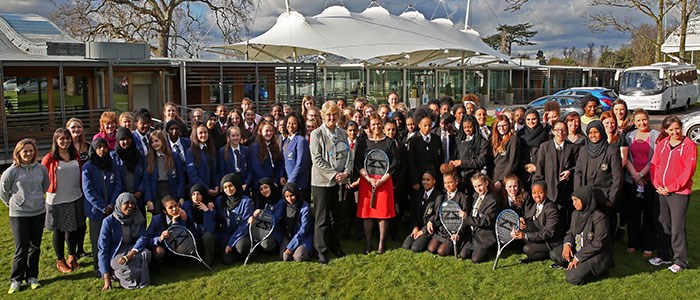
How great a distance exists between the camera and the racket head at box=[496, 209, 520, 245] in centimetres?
637

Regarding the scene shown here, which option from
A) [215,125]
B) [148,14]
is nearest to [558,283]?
[215,125]

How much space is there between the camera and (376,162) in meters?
6.71

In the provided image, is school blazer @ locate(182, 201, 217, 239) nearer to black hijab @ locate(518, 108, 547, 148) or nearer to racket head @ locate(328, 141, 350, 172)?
racket head @ locate(328, 141, 350, 172)

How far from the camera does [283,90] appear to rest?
23.2m

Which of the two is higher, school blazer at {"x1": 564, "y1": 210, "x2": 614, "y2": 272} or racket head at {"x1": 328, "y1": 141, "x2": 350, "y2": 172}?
racket head at {"x1": 328, "y1": 141, "x2": 350, "y2": 172}

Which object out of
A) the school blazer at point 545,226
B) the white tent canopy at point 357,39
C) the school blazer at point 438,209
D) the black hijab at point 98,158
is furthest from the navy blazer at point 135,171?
the white tent canopy at point 357,39

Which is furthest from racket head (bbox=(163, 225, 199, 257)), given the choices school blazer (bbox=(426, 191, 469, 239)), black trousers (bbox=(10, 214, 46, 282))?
school blazer (bbox=(426, 191, 469, 239))

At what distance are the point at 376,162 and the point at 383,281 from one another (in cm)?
139

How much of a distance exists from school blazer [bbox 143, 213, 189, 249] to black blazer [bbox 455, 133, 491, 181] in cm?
343

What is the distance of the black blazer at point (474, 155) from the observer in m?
7.11

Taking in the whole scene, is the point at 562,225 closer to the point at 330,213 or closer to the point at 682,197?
the point at 682,197

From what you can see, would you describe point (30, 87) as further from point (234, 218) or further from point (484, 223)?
point (484, 223)

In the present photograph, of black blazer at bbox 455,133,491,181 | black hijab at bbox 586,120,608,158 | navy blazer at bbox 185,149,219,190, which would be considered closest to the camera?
black hijab at bbox 586,120,608,158

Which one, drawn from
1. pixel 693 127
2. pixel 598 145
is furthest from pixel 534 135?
pixel 693 127
